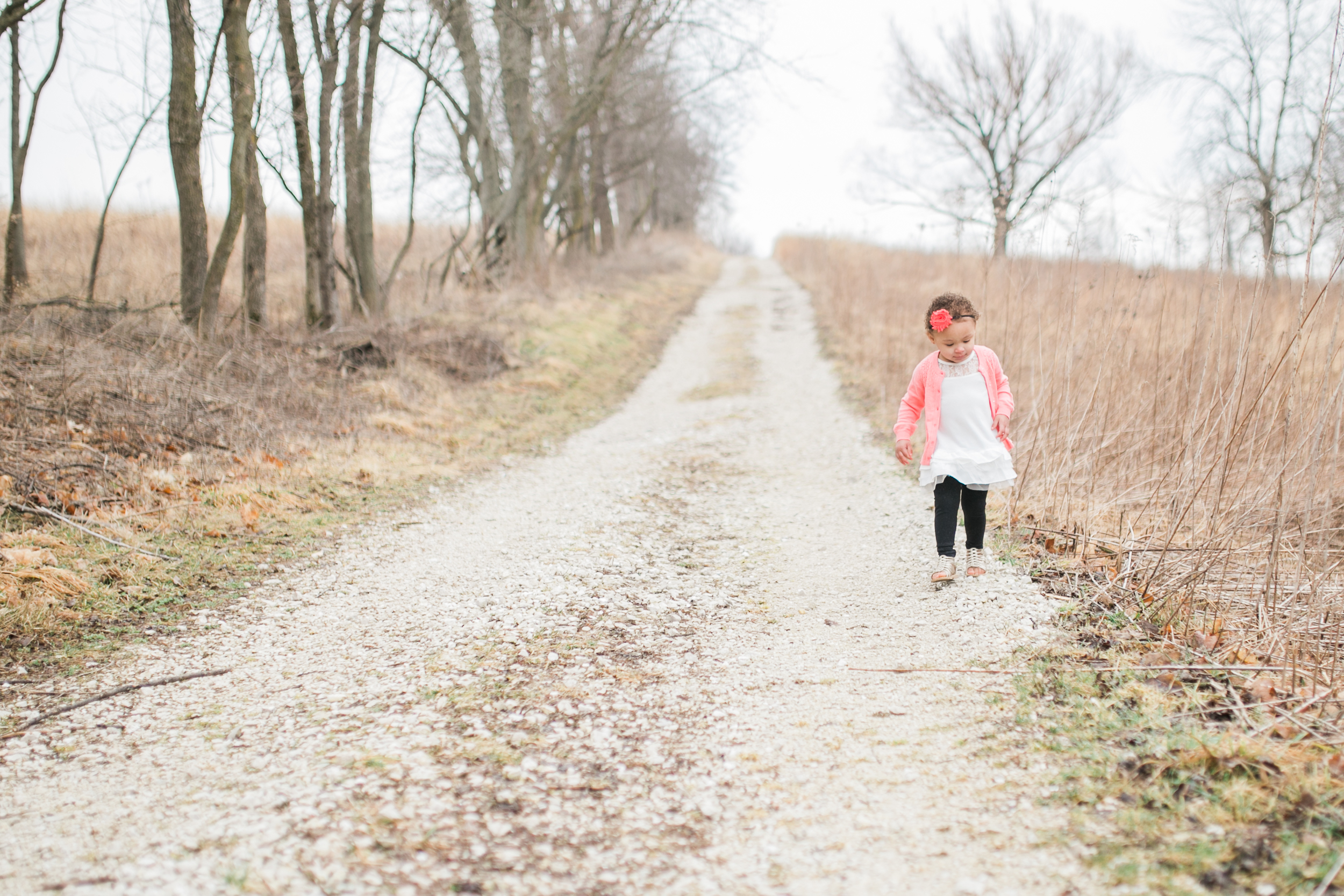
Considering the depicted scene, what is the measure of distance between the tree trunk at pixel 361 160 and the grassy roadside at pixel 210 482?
1596 millimetres

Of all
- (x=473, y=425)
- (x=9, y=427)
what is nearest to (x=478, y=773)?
(x=9, y=427)

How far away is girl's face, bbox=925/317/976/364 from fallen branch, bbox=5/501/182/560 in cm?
391

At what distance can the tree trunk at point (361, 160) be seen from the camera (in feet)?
30.2

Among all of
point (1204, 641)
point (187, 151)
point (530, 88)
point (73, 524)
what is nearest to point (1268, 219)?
point (530, 88)

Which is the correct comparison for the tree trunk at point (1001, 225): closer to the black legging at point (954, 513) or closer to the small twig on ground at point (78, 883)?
the black legging at point (954, 513)

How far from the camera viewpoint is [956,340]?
3615 mm

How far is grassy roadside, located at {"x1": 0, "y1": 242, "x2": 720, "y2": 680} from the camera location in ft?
11.1

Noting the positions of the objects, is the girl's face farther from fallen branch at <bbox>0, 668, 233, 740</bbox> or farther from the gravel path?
fallen branch at <bbox>0, 668, 233, 740</bbox>

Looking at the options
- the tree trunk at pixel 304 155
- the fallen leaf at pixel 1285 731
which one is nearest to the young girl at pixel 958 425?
the fallen leaf at pixel 1285 731

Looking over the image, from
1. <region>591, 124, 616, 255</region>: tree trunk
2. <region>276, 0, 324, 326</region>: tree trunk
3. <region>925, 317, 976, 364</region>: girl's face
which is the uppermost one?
<region>591, 124, 616, 255</region>: tree trunk

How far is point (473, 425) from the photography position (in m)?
7.66

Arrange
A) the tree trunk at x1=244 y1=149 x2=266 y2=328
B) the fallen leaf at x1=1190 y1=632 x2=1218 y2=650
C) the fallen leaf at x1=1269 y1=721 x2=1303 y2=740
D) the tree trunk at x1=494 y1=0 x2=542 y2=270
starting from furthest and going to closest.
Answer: the tree trunk at x1=494 y1=0 x2=542 y2=270 < the tree trunk at x1=244 y1=149 x2=266 y2=328 < the fallen leaf at x1=1190 y1=632 x2=1218 y2=650 < the fallen leaf at x1=1269 y1=721 x2=1303 y2=740

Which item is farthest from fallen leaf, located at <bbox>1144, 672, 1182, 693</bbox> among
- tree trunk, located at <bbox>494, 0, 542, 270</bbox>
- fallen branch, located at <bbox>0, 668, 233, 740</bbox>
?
tree trunk, located at <bbox>494, 0, 542, 270</bbox>

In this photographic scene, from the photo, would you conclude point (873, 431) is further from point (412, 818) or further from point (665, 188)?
point (665, 188)
